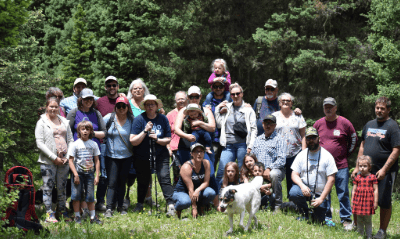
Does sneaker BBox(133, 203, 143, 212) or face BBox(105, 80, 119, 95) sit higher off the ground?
face BBox(105, 80, 119, 95)

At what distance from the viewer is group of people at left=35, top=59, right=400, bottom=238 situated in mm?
6648

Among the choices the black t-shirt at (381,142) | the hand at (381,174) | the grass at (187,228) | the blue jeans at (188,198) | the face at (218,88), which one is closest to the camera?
the grass at (187,228)

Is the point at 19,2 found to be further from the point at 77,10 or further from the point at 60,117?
the point at 77,10

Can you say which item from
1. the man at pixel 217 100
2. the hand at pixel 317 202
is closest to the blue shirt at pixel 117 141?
the man at pixel 217 100

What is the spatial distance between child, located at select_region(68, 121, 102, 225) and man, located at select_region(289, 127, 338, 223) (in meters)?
3.41

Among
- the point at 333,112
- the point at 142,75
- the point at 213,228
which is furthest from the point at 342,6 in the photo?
the point at 213,228

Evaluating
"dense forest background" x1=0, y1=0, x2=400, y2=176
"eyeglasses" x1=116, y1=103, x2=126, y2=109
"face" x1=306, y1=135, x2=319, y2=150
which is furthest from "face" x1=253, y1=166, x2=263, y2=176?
"dense forest background" x1=0, y1=0, x2=400, y2=176

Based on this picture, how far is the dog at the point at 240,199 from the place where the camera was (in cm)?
580

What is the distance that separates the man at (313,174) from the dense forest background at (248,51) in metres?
9.62

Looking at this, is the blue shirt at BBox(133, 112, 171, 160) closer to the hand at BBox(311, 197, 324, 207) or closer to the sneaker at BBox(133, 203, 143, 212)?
the sneaker at BBox(133, 203, 143, 212)

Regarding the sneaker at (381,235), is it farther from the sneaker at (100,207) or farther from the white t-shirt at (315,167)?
the sneaker at (100,207)

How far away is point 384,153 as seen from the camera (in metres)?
6.68

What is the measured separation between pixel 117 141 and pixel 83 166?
866mm

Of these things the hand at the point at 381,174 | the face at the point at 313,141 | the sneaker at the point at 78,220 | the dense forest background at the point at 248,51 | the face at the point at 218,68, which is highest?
the dense forest background at the point at 248,51
